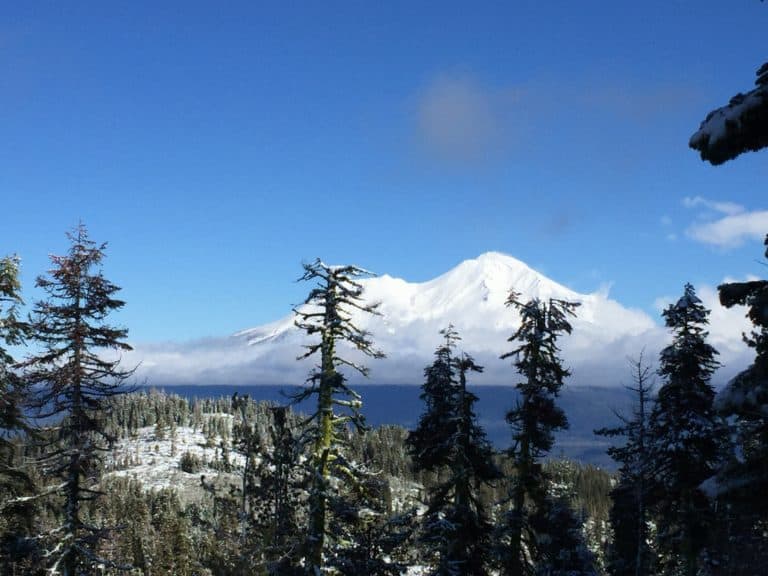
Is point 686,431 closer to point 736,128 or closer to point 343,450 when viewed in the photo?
point 343,450

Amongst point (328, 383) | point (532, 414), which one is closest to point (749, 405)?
point (328, 383)

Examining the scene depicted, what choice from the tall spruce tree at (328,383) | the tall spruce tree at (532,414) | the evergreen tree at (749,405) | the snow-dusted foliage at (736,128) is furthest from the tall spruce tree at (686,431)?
the snow-dusted foliage at (736,128)

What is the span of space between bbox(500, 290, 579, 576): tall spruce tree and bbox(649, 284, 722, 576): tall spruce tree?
8.29m

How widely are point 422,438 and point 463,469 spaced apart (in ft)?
10.6

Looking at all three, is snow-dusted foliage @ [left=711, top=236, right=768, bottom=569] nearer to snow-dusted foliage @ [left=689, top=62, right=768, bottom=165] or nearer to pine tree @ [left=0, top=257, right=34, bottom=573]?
snow-dusted foliage @ [left=689, top=62, right=768, bottom=165]

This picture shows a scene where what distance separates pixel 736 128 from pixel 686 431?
23765 mm

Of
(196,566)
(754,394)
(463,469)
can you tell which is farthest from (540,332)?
(196,566)

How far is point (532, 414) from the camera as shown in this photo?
21562 mm

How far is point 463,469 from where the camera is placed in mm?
21422

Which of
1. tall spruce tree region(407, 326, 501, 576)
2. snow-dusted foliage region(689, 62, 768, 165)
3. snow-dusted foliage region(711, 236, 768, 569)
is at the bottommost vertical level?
tall spruce tree region(407, 326, 501, 576)

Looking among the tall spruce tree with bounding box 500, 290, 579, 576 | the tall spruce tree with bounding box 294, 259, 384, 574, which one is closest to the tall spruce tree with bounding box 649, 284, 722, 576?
the tall spruce tree with bounding box 500, 290, 579, 576

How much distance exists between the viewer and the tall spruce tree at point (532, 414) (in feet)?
70.3

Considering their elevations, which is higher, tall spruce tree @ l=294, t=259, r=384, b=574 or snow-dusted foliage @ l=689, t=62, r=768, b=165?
snow-dusted foliage @ l=689, t=62, r=768, b=165

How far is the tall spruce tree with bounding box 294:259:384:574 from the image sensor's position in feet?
55.1
